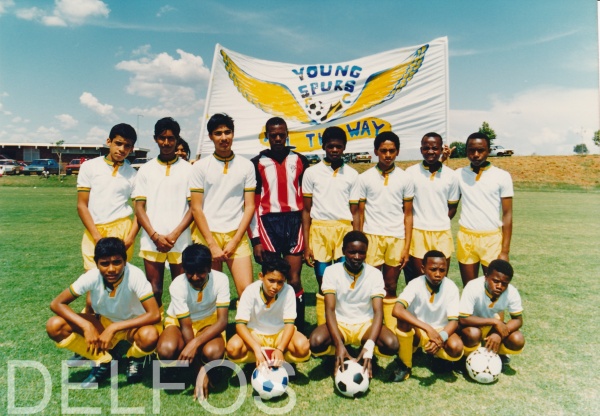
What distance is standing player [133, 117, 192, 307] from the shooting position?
354 centimetres

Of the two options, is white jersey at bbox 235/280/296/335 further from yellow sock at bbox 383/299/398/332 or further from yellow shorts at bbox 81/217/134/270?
yellow shorts at bbox 81/217/134/270

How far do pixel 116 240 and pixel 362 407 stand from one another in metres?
2.15

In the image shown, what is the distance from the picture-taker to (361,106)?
5426 millimetres

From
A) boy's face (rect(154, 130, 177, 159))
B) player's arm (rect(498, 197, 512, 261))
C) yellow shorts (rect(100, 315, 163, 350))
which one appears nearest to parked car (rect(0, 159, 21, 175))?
boy's face (rect(154, 130, 177, 159))

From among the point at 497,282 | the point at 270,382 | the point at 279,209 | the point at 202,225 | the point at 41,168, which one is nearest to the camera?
the point at 270,382

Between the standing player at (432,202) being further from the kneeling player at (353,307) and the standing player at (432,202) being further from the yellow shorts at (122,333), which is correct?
the yellow shorts at (122,333)

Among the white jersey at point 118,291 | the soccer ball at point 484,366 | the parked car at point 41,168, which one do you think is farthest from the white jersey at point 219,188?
the parked car at point 41,168

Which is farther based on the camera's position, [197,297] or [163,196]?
[163,196]

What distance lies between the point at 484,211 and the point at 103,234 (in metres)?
3.46

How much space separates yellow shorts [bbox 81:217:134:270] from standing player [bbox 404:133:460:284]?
2.67 metres

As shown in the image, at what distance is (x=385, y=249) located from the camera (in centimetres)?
383

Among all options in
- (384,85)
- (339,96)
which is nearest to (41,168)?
(339,96)

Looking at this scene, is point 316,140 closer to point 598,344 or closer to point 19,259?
point 598,344

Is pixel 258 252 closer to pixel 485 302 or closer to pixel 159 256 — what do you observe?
pixel 159 256
